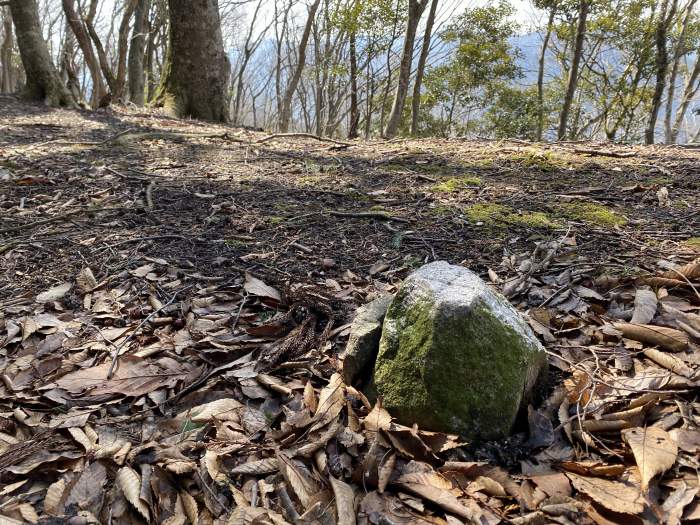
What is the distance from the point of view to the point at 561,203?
3.39 m

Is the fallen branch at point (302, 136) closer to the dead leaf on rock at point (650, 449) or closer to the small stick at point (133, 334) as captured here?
the small stick at point (133, 334)

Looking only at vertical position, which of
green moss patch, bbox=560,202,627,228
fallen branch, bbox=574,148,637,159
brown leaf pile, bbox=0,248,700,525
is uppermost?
fallen branch, bbox=574,148,637,159

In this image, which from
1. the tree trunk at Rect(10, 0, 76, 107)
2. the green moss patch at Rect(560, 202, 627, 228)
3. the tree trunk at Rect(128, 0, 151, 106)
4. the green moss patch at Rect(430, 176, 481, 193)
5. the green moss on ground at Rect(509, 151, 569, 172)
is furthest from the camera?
the tree trunk at Rect(128, 0, 151, 106)

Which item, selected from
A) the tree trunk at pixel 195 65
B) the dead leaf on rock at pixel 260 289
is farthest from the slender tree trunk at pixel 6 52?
the dead leaf on rock at pixel 260 289

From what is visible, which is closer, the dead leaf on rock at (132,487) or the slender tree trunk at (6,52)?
the dead leaf on rock at (132,487)

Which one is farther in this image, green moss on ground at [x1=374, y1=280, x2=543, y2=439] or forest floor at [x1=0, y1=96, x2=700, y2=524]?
green moss on ground at [x1=374, y1=280, x2=543, y2=439]

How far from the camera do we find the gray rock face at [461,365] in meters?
1.51

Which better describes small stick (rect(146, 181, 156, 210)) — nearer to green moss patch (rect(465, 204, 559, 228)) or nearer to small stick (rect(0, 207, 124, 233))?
small stick (rect(0, 207, 124, 233))

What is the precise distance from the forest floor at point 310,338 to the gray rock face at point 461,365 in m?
0.08

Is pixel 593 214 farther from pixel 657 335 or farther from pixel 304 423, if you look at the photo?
pixel 304 423

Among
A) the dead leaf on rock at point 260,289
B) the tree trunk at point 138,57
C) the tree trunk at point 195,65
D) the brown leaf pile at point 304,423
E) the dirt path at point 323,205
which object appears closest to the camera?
the brown leaf pile at point 304,423

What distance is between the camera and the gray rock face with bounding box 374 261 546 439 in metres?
1.51

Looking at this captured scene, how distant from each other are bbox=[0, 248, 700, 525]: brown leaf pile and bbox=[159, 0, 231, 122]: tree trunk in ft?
20.3

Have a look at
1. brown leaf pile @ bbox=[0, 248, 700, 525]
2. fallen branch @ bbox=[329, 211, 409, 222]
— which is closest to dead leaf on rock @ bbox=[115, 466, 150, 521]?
brown leaf pile @ bbox=[0, 248, 700, 525]
